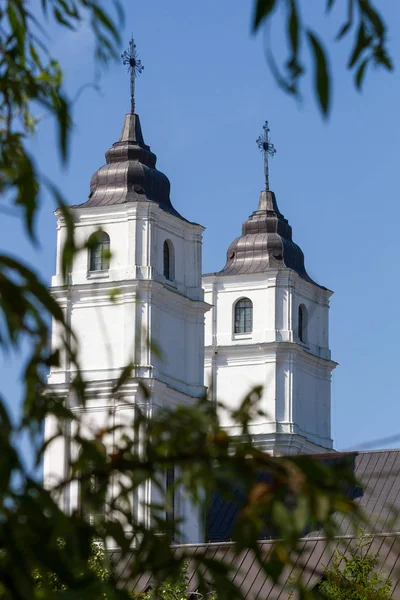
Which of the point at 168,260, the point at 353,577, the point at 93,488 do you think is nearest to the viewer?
the point at 93,488

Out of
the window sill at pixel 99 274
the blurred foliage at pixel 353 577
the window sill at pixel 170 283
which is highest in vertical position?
the window sill at pixel 99 274

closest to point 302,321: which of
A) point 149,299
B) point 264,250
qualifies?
point 264,250

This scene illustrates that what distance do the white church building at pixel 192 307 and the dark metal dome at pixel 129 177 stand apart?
5 centimetres

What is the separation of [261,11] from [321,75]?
196 mm

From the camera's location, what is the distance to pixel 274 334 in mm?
62406

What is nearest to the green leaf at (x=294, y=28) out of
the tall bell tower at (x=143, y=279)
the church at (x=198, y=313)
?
the church at (x=198, y=313)

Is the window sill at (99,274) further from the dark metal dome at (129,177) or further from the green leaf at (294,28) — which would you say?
the green leaf at (294,28)

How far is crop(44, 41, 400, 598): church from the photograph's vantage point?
49.7 m

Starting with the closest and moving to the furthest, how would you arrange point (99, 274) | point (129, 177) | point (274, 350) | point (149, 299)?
1. point (149, 299)
2. point (99, 274)
3. point (129, 177)
4. point (274, 350)

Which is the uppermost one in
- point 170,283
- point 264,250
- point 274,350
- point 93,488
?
point 264,250

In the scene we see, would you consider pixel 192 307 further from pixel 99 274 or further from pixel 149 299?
pixel 99 274

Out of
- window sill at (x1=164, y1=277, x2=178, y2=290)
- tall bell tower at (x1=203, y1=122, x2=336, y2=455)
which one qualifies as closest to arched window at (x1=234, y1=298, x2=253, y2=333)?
tall bell tower at (x1=203, y1=122, x2=336, y2=455)

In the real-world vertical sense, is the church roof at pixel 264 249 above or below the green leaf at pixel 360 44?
above

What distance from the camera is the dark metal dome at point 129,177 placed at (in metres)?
54.9
